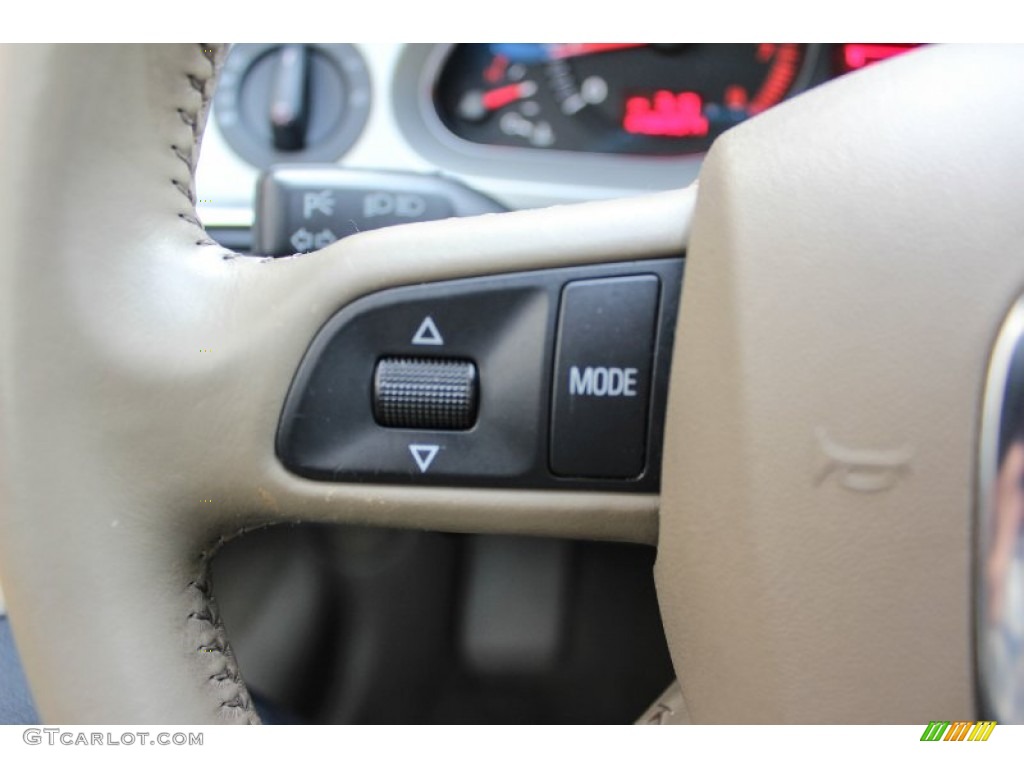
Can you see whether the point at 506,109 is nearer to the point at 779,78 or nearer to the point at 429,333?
the point at 779,78

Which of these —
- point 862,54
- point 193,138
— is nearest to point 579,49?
point 862,54

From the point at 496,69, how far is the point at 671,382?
762mm

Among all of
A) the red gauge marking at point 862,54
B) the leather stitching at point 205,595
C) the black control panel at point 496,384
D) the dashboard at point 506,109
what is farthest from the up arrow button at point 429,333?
the red gauge marking at point 862,54

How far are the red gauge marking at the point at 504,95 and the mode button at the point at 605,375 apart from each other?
2.31 ft

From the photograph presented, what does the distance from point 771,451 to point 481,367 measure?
0.14 meters

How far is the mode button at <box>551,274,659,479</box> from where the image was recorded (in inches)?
18.9

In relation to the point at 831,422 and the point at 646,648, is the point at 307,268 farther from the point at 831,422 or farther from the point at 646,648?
the point at 646,648

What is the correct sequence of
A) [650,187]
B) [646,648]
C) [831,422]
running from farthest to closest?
[650,187]
[646,648]
[831,422]

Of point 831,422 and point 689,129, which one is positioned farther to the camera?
point 689,129

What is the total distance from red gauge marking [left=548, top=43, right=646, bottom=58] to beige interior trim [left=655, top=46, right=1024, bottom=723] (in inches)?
27.2
